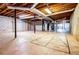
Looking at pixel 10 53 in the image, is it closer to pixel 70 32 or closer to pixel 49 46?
pixel 49 46

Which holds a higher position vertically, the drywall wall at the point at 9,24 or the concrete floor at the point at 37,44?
the drywall wall at the point at 9,24

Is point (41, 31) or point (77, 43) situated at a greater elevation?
point (41, 31)

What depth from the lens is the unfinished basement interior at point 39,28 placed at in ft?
7.54

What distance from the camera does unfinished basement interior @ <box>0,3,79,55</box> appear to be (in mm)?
2297

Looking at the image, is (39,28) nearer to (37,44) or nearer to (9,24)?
(37,44)

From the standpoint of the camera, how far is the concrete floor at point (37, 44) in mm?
2291

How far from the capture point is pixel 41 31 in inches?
96.9

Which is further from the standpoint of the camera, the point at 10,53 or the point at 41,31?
the point at 41,31

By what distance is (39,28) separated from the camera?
2.48 metres

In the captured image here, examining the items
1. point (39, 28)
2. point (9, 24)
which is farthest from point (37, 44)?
point (9, 24)

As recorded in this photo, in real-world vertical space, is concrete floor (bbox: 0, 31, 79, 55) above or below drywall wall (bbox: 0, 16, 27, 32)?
below
